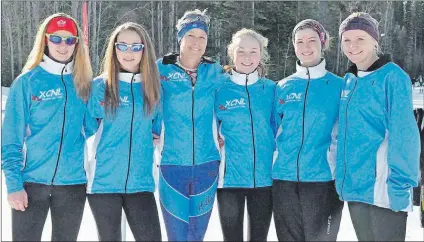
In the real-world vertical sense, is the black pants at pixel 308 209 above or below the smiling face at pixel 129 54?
below

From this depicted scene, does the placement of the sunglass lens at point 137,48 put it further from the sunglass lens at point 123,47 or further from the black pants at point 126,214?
the black pants at point 126,214

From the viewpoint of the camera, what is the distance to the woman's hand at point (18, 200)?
281cm

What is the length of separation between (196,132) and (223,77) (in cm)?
50

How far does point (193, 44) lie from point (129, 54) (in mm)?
578

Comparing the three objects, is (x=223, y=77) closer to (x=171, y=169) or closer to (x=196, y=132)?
(x=196, y=132)

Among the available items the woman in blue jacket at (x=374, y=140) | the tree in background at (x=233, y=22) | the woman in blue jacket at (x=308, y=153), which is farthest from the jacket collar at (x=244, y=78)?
→ the tree in background at (x=233, y=22)

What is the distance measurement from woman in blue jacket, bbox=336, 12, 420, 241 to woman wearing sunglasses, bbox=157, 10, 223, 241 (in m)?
0.95

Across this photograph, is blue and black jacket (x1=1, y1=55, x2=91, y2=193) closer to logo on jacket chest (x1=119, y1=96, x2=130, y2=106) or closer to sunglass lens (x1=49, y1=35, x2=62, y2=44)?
sunglass lens (x1=49, y1=35, x2=62, y2=44)

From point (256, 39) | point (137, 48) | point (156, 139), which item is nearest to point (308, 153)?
point (256, 39)

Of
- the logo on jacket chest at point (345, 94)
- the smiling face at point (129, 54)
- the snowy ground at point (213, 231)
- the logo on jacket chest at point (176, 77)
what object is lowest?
the snowy ground at point (213, 231)

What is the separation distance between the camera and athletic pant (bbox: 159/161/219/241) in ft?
10.9

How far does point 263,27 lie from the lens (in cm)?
2325

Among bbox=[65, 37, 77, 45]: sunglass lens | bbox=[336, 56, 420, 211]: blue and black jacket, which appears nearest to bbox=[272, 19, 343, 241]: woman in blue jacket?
bbox=[336, 56, 420, 211]: blue and black jacket

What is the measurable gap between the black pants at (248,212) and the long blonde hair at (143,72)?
0.90m
